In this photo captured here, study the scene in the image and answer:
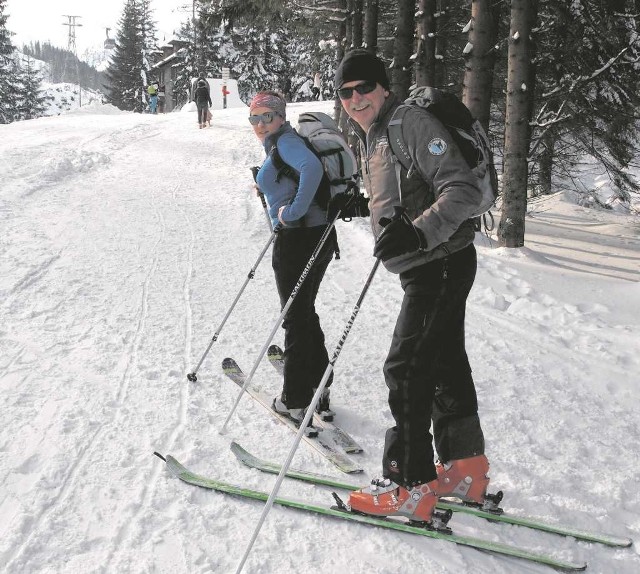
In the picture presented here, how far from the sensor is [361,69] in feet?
9.00

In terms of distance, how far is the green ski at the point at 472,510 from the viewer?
2.92 m

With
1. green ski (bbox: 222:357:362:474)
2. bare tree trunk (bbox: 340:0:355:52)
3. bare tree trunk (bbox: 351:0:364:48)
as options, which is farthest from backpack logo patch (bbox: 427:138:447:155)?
bare tree trunk (bbox: 340:0:355:52)

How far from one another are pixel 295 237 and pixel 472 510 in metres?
2.03

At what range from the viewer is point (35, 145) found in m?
15.0

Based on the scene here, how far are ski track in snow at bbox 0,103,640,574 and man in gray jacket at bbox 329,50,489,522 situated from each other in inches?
11.1

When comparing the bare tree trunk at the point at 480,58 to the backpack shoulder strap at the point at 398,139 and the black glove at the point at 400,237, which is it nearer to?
the backpack shoulder strap at the point at 398,139

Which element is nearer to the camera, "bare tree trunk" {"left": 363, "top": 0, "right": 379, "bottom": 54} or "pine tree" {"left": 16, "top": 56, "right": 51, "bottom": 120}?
"bare tree trunk" {"left": 363, "top": 0, "right": 379, "bottom": 54}

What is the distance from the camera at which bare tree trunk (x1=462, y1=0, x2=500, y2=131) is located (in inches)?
320

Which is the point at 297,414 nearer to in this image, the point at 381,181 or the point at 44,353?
the point at 381,181

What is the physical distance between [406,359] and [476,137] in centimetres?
113

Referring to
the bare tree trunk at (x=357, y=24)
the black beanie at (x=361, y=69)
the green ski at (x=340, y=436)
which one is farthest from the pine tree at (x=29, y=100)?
the black beanie at (x=361, y=69)

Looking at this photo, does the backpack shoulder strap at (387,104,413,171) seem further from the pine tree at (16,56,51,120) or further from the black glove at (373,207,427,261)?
the pine tree at (16,56,51,120)

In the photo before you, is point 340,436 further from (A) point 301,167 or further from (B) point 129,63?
(B) point 129,63

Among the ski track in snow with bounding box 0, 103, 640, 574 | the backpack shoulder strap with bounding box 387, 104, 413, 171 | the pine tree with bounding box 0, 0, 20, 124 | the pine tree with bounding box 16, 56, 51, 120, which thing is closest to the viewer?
the backpack shoulder strap with bounding box 387, 104, 413, 171
